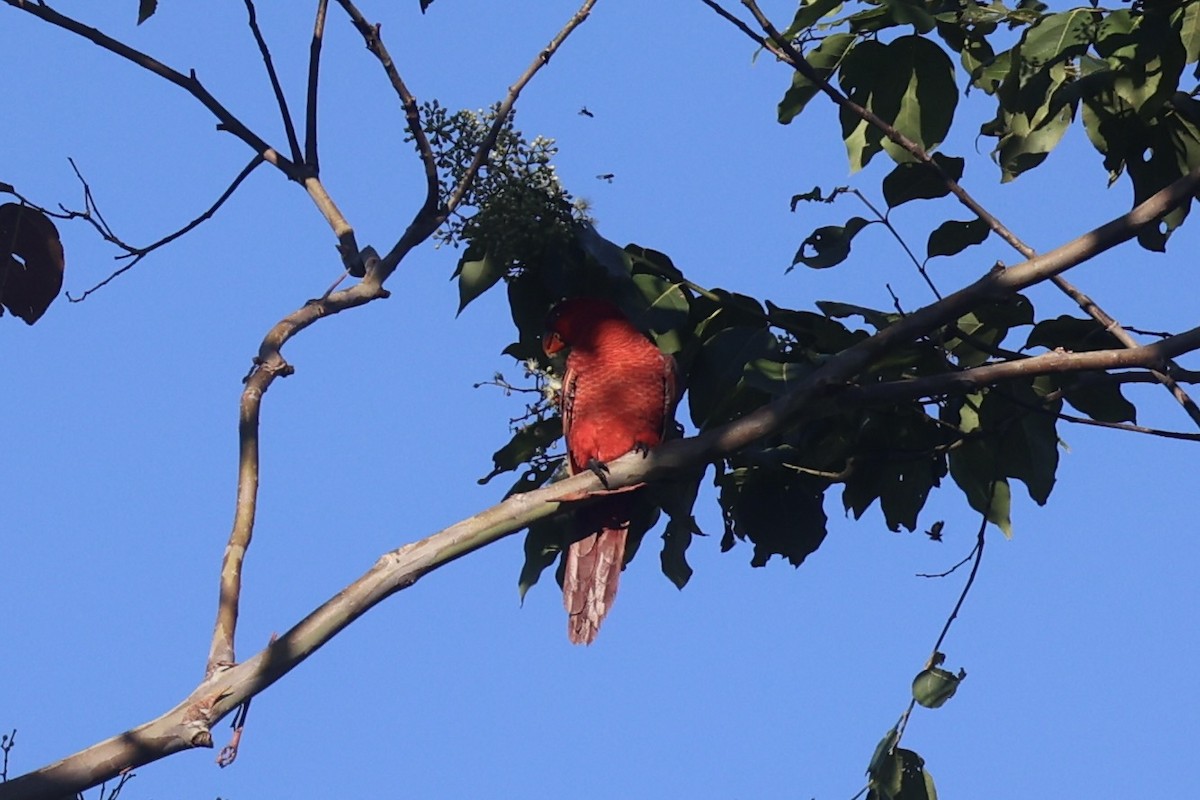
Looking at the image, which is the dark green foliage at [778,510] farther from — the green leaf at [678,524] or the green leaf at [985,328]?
the green leaf at [985,328]

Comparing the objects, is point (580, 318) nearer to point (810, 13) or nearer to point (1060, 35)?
point (810, 13)

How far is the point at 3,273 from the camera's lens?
342 centimetres

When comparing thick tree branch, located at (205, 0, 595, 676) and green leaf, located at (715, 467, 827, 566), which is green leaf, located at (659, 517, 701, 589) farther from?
thick tree branch, located at (205, 0, 595, 676)

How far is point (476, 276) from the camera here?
3.61m

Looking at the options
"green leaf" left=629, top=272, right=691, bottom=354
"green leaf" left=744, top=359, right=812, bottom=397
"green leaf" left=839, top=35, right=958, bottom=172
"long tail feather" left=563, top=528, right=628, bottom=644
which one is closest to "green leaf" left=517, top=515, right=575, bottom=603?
"long tail feather" left=563, top=528, right=628, bottom=644

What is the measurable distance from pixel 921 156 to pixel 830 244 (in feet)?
0.92

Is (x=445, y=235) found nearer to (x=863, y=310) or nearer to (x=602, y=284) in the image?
(x=602, y=284)

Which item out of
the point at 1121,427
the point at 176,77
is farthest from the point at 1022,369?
the point at 176,77

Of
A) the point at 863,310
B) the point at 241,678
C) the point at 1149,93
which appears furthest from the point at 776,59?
the point at 241,678

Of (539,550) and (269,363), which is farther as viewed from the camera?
(539,550)

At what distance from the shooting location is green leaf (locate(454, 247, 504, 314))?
3.60 metres

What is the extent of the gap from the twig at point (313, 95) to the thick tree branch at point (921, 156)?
3.17 ft

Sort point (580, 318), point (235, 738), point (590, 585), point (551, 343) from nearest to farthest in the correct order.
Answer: point (235, 738)
point (551, 343)
point (590, 585)
point (580, 318)

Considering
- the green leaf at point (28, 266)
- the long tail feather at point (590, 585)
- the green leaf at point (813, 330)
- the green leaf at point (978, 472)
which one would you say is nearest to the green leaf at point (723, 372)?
the green leaf at point (813, 330)
